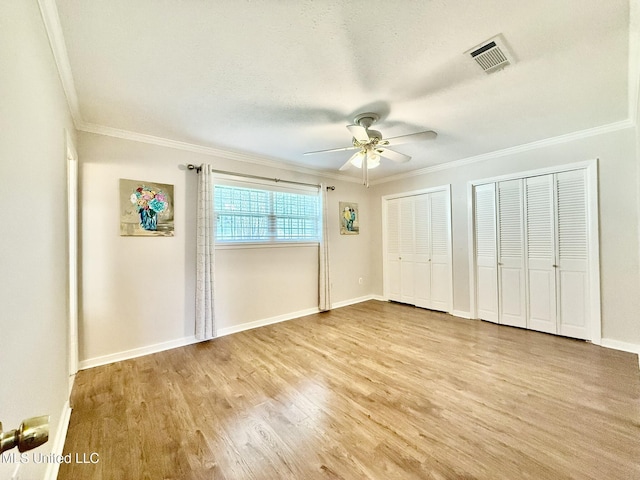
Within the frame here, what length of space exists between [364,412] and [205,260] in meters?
2.43

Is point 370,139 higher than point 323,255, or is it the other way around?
point 370,139

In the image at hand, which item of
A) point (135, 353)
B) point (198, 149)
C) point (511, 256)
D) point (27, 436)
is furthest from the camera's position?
point (511, 256)

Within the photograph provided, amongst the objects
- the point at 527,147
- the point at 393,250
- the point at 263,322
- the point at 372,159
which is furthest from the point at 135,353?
the point at 527,147

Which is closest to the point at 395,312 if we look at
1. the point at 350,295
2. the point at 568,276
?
the point at 350,295

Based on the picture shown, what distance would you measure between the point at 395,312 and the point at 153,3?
458 cm

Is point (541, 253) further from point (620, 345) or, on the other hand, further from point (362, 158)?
point (362, 158)

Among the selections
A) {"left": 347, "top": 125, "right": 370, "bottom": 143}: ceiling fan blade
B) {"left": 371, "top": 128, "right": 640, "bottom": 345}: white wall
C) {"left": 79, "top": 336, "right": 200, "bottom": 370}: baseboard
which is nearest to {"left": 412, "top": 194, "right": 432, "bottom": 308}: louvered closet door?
{"left": 371, "top": 128, "right": 640, "bottom": 345}: white wall

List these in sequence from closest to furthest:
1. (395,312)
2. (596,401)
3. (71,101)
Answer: (596,401)
(71,101)
(395,312)

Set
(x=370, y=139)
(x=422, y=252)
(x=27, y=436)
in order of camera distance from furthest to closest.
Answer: (x=422, y=252) → (x=370, y=139) → (x=27, y=436)

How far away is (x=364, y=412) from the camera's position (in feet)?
6.33

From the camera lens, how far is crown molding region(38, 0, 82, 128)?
133 cm

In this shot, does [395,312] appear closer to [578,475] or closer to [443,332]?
[443,332]

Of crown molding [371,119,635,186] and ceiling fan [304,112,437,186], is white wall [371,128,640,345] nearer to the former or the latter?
crown molding [371,119,635,186]

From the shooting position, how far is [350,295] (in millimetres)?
5168
